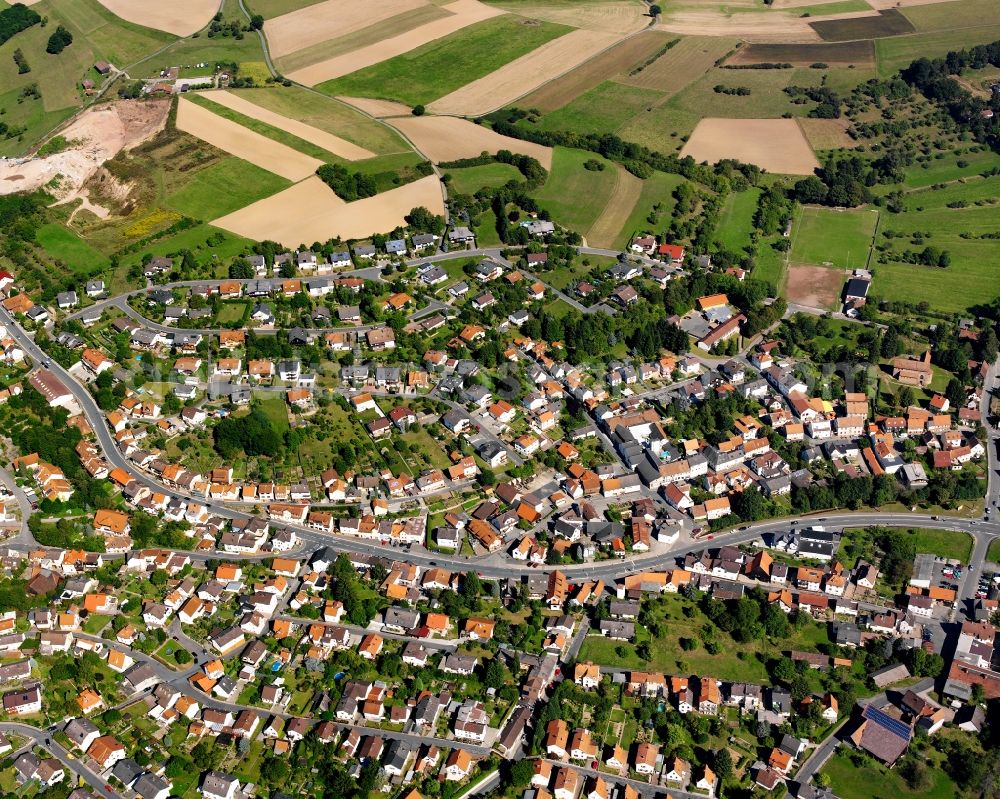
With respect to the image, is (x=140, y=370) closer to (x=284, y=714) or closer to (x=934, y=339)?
(x=284, y=714)

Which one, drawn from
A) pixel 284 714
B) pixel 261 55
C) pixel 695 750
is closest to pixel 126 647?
pixel 284 714

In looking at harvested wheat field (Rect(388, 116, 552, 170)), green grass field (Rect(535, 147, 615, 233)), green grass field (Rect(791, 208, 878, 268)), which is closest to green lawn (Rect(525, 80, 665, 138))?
harvested wheat field (Rect(388, 116, 552, 170))

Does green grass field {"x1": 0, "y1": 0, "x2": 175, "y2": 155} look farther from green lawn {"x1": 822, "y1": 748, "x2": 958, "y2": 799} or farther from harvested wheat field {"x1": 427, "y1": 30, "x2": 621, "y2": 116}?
green lawn {"x1": 822, "y1": 748, "x2": 958, "y2": 799}

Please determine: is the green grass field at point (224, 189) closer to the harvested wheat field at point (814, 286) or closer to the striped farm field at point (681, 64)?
the striped farm field at point (681, 64)

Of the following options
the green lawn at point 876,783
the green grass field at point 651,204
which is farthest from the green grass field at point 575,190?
the green lawn at point 876,783

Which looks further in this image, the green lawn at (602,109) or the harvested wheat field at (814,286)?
the green lawn at (602,109)

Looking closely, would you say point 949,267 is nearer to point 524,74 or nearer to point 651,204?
point 651,204
